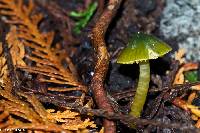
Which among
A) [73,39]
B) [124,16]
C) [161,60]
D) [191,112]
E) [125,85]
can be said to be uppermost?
[124,16]

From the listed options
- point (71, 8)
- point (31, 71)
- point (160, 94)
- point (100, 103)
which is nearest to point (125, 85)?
point (160, 94)

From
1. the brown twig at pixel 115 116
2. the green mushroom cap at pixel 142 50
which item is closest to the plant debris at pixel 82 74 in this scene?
the brown twig at pixel 115 116

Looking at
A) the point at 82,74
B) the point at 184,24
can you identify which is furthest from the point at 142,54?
the point at 184,24

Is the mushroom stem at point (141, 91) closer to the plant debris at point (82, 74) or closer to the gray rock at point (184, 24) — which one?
the plant debris at point (82, 74)

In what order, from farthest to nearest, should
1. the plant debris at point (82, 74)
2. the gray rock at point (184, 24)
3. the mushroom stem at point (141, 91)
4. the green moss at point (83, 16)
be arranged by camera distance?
1. the green moss at point (83, 16)
2. the gray rock at point (184, 24)
3. the mushroom stem at point (141, 91)
4. the plant debris at point (82, 74)

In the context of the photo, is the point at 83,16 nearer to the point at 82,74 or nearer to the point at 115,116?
the point at 82,74

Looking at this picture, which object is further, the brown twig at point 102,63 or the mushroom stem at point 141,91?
the mushroom stem at point 141,91

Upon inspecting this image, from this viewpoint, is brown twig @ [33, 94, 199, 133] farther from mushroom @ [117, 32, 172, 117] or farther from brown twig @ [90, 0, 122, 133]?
mushroom @ [117, 32, 172, 117]

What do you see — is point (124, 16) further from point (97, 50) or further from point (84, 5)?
point (97, 50)
